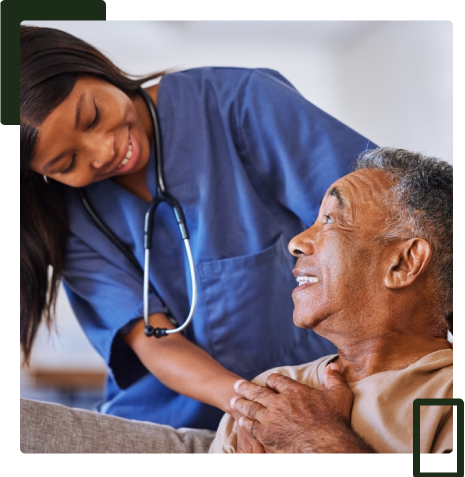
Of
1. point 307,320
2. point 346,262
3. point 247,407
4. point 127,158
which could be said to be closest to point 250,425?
point 247,407

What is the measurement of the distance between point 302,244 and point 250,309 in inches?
6.8

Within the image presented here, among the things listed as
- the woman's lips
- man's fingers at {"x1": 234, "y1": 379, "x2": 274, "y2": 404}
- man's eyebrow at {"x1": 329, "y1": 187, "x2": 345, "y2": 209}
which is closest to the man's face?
man's eyebrow at {"x1": 329, "y1": 187, "x2": 345, "y2": 209}

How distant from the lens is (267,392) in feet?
2.56

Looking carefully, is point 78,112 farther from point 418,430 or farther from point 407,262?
point 418,430

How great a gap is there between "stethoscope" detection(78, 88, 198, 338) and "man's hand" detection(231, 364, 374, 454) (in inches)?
6.9

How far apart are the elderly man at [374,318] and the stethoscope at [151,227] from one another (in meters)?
0.19

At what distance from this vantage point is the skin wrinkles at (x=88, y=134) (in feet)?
2.81

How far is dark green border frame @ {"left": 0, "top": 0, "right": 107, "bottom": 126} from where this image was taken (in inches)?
34.7

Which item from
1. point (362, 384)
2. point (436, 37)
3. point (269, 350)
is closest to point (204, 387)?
point (269, 350)

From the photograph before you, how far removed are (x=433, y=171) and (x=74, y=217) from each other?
0.63 meters

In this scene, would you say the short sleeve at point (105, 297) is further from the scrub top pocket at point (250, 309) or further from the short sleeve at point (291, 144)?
the short sleeve at point (291, 144)

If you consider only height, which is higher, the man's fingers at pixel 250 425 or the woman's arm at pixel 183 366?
the woman's arm at pixel 183 366

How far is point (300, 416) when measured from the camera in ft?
2.40
